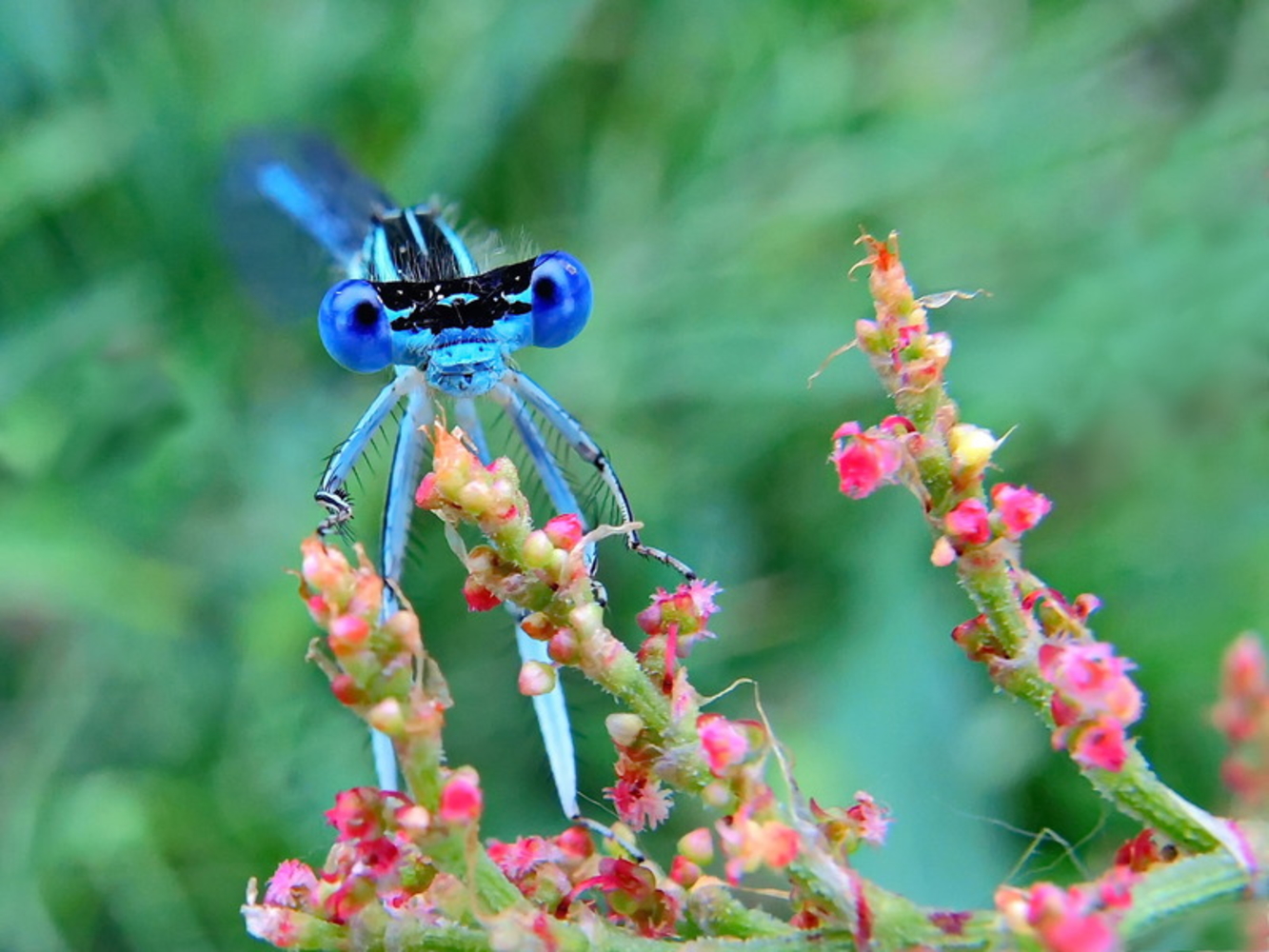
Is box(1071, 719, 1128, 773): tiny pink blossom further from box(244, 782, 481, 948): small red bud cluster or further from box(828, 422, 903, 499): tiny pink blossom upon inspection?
box(244, 782, 481, 948): small red bud cluster

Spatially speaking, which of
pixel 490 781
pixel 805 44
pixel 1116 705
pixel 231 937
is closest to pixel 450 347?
pixel 1116 705

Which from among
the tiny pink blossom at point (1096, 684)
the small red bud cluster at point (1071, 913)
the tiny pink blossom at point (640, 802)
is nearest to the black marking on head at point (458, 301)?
the tiny pink blossom at point (640, 802)

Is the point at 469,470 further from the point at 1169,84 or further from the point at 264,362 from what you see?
the point at 1169,84

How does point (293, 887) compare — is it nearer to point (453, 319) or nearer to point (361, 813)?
point (361, 813)

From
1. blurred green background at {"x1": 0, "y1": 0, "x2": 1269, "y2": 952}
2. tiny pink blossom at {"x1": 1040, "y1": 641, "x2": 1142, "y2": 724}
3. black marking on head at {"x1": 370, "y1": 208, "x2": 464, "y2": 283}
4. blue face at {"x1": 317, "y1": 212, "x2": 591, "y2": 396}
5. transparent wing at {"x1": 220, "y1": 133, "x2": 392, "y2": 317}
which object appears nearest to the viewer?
tiny pink blossom at {"x1": 1040, "y1": 641, "x2": 1142, "y2": 724}

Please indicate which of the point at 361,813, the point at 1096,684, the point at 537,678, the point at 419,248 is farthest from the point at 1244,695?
the point at 419,248

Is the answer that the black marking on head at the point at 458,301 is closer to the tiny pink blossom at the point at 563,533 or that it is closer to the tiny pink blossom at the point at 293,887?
the tiny pink blossom at the point at 563,533

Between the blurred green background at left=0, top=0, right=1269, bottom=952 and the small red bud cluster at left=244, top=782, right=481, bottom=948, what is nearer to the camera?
the small red bud cluster at left=244, top=782, right=481, bottom=948

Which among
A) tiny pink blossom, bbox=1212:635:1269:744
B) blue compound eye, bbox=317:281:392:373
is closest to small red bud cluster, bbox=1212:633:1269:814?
tiny pink blossom, bbox=1212:635:1269:744
